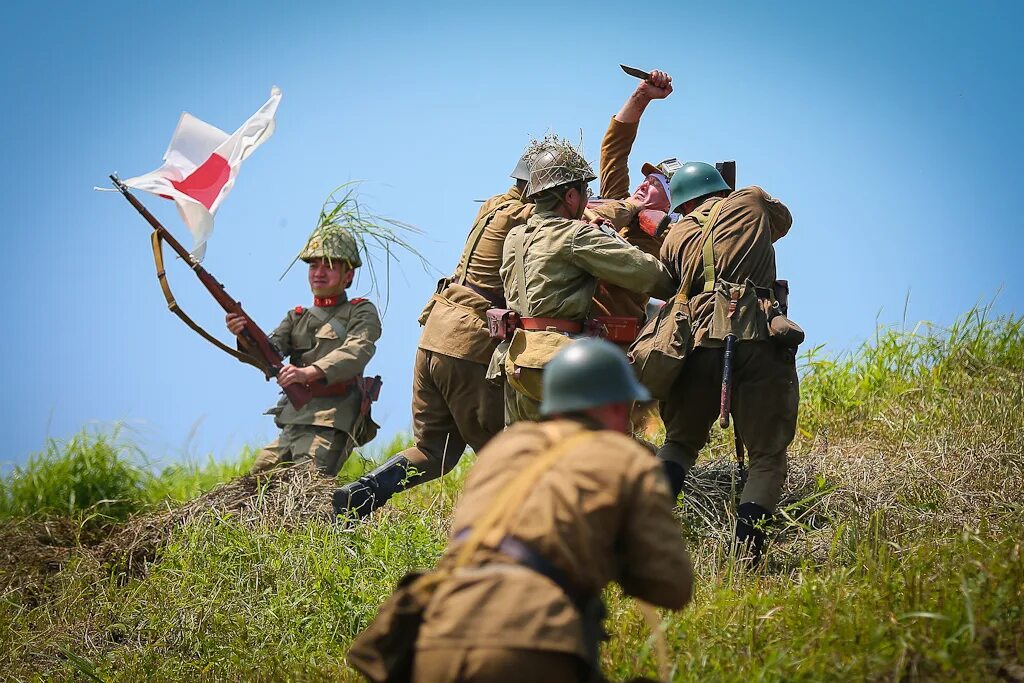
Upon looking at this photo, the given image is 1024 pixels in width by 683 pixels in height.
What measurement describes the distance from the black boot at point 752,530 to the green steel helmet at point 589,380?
2667 millimetres

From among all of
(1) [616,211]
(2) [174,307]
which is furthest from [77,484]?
(1) [616,211]

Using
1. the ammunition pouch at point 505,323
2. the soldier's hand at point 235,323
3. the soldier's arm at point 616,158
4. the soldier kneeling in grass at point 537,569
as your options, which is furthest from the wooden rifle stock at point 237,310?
the soldier kneeling in grass at point 537,569

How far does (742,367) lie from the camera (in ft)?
20.8

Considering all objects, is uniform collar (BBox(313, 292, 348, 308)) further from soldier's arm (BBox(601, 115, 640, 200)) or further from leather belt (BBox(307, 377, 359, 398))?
soldier's arm (BBox(601, 115, 640, 200))

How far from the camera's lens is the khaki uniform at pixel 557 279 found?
6645mm

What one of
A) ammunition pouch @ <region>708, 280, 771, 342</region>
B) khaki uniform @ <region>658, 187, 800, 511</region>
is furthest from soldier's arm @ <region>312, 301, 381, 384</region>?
ammunition pouch @ <region>708, 280, 771, 342</region>

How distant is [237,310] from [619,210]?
317 centimetres

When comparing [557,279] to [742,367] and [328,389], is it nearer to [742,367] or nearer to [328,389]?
[742,367]

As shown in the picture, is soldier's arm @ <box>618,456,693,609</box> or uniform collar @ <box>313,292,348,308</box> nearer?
soldier's arm @ <box>618,456,693,609</box>

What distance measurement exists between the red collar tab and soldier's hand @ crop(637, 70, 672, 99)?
9.78ft

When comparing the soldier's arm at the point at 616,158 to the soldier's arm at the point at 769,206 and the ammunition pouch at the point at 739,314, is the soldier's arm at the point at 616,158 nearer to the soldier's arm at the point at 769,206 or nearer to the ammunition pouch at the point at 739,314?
the soldier's arm at the point at 769,206

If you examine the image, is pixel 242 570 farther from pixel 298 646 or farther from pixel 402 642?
pixel 402 642

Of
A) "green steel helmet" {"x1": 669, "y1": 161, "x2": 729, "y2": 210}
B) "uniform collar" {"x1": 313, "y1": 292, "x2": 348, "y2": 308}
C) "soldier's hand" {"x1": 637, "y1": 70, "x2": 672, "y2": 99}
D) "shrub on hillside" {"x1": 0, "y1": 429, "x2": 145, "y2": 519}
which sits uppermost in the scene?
"soldier's hand" {"x1": 637, "y1": 70, "x2": 672, "y2": 99}

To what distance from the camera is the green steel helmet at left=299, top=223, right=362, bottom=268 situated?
8.73 m
